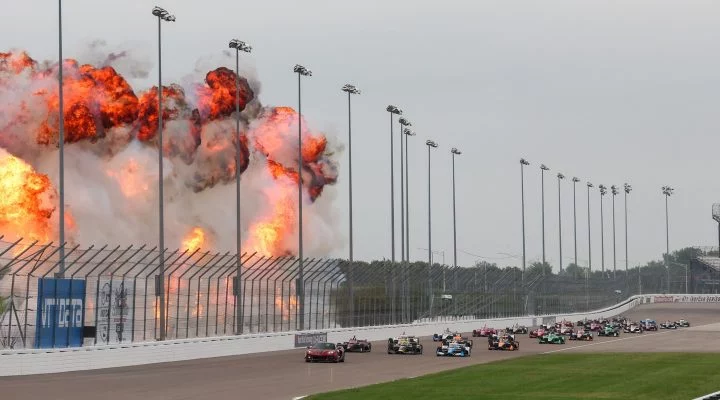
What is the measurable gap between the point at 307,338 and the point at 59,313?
2741 cm

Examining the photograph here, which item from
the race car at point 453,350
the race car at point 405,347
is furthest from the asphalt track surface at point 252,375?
the race car at point 405,347

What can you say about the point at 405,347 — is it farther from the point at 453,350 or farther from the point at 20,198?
the point at 20,198

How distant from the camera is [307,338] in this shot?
78812mm

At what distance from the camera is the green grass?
42.1m

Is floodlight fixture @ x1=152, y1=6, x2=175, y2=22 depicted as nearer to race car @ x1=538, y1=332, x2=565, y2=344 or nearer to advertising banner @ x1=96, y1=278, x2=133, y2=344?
advertising banner @ x1=96, y1=278, x2=133, y2=344

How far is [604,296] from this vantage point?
565 feet

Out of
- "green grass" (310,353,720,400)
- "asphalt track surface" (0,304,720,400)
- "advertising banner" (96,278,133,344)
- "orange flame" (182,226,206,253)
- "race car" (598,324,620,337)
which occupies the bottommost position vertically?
"green grass" (310,353,720,400)

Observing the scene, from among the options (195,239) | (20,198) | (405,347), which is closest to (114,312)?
(405,347)

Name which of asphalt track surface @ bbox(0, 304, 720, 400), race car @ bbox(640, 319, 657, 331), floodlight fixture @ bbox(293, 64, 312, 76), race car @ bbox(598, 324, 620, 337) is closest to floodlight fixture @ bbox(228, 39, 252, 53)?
floodlight fixture @ bbox(293, 64, 312, 76)

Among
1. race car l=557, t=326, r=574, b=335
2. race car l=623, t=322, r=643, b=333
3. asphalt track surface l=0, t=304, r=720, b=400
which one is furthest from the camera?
race car l=623, t=322, r=643, b=333

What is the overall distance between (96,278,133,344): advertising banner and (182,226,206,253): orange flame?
70.1 meters

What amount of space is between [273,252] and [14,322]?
265ft

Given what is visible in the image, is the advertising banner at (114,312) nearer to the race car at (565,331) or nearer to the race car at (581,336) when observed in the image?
the race car at (565,331)

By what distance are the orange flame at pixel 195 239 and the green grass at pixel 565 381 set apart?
67.1m
